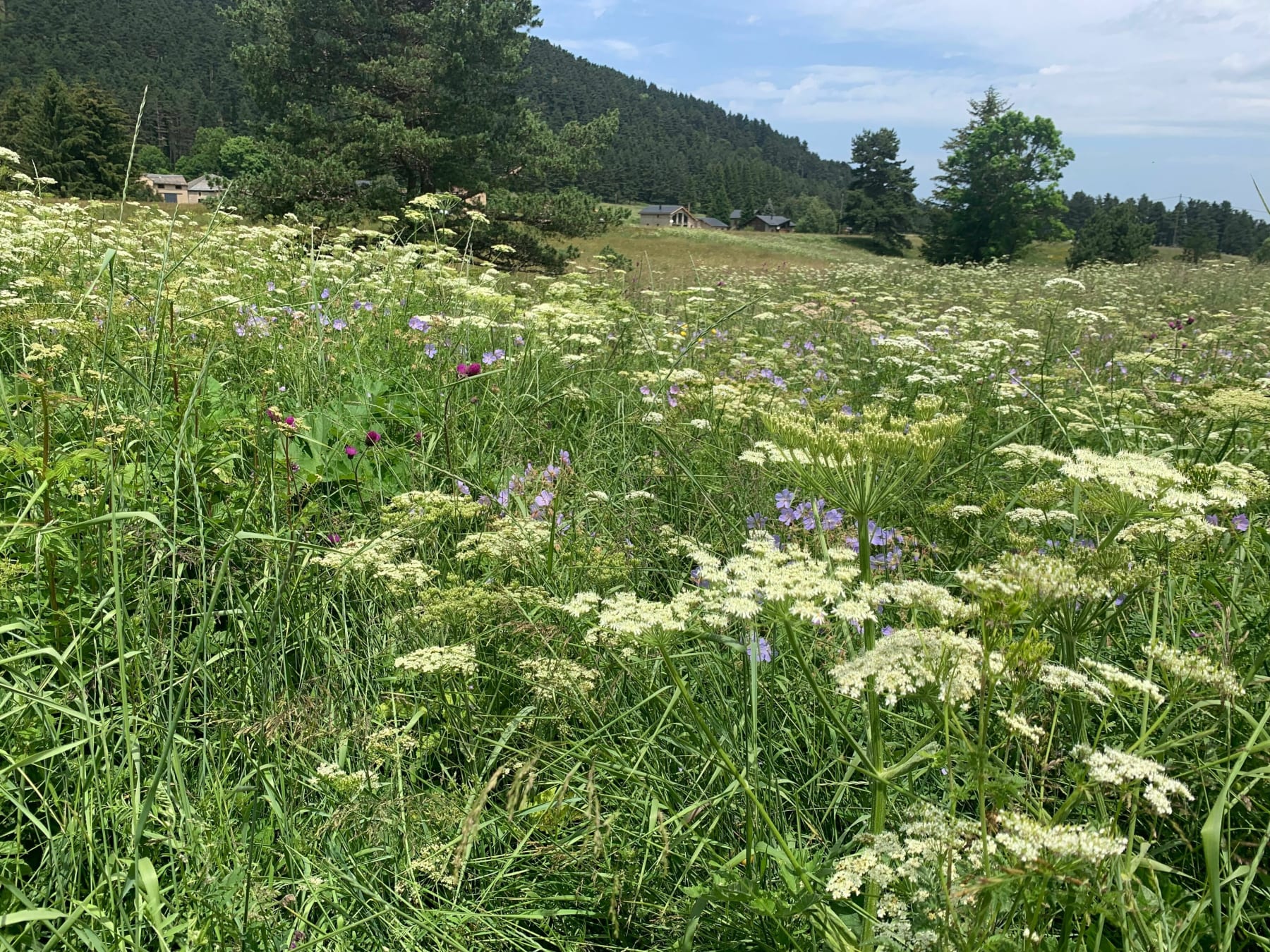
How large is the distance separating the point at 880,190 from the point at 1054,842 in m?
97.2

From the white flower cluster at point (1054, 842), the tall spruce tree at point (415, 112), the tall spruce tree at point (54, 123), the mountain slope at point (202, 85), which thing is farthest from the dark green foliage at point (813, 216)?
the white flower cluster at point (1054, 842)

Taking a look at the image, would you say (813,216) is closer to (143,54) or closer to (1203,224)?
(1203,224)

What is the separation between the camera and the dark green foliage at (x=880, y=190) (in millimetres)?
80875

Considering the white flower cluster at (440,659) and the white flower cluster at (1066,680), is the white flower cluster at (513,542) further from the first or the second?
the white flower cluster at (1066,680)

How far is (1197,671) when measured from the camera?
52.5 inches

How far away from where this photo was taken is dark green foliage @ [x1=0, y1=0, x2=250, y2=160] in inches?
4134

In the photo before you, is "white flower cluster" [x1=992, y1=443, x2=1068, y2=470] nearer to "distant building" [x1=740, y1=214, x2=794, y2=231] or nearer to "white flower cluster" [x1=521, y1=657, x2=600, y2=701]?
"white flower cluster" [x1=521, y1=657, x2=600, y2=701]

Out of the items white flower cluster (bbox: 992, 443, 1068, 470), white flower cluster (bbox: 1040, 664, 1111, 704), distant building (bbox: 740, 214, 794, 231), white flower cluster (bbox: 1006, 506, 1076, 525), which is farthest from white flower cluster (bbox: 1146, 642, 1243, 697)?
distant building (bbox: 740, 214, 794, 231)

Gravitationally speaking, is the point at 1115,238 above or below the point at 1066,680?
above

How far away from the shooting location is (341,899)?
1.74m

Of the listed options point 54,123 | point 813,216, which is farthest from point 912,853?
point 813,216

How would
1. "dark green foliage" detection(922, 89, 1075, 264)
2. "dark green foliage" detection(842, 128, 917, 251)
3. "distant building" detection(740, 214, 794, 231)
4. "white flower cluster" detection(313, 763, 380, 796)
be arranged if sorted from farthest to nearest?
"distant building" detection(740, 214, 794, 231), "dark green foliage" detection(842, 128, 917, 251), "dark green foliage" detection(922, 89, 1075, 264), "white flower cluster" detection(313, 763, 380, 796)

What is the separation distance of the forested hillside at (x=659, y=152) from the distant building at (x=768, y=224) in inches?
226

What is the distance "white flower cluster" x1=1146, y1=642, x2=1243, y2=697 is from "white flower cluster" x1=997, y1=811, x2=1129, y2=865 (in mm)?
361
